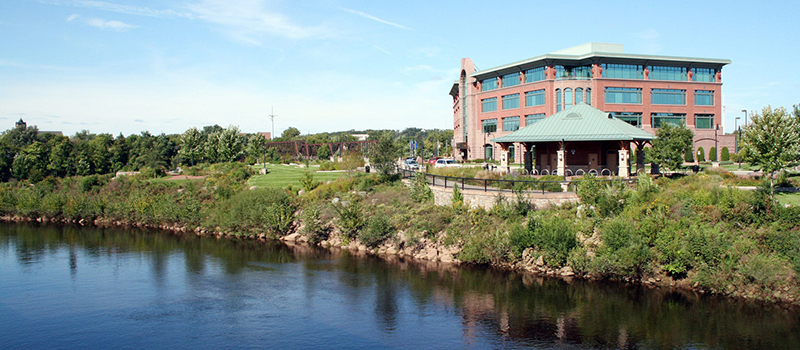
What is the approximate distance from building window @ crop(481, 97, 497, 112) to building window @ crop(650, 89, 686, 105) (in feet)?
62.4

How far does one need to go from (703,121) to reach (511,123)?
76.0 ft

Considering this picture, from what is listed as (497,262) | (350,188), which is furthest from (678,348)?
(350,188)

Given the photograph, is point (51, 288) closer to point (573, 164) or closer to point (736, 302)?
point (736, 302)

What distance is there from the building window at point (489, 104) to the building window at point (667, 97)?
19.0m

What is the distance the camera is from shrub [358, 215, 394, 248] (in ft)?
112

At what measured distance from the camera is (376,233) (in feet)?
112

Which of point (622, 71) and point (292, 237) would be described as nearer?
point (292, 237)

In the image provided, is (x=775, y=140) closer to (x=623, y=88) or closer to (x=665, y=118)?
(x=623, y=88)

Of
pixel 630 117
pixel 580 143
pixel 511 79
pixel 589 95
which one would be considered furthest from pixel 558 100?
pixel 580 143

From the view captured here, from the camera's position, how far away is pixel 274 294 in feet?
81.3

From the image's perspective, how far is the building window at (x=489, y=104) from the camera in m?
73.4

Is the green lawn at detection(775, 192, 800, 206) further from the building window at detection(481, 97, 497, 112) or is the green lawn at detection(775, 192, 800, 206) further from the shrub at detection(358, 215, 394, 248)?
the building window at detection(481, 97, 497, 112)

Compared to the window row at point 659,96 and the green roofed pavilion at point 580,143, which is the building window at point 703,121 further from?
the green roofed pavilion at point 580,143

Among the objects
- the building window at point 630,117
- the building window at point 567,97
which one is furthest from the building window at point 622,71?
the building window at point 567,97
